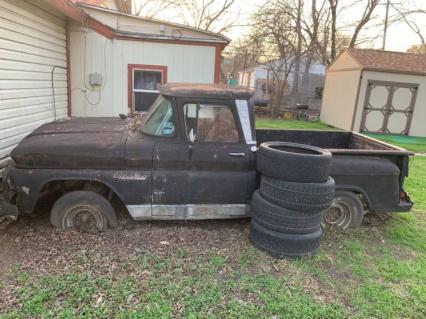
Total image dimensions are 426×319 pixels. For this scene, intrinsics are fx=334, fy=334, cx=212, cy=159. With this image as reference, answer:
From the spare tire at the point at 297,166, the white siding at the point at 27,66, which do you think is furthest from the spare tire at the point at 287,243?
the white siding at the point at 27,66

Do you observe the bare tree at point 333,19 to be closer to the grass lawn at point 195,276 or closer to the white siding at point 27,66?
the white siding at point 27,66

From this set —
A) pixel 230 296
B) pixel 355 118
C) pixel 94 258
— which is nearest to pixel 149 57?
pixel 94 258

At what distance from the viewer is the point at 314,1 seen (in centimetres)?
2170

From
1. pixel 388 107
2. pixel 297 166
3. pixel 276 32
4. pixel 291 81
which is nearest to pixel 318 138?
pixel 297 166

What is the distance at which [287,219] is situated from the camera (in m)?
3.71

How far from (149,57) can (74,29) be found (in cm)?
181

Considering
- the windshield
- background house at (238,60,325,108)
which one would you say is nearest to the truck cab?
the windshield

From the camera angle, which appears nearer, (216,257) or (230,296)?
(230,296)

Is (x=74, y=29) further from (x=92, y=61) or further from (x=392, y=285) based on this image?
(x=392, y=285)

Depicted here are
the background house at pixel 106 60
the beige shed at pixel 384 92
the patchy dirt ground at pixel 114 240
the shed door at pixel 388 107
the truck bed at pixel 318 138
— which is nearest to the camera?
the patchy dirt ground at pixel 114 240

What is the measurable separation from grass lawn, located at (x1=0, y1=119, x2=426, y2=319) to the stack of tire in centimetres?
20

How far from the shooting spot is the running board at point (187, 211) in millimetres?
4055

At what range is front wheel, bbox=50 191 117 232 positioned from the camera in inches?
156

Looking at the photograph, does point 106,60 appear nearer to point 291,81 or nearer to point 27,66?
point 27,66
